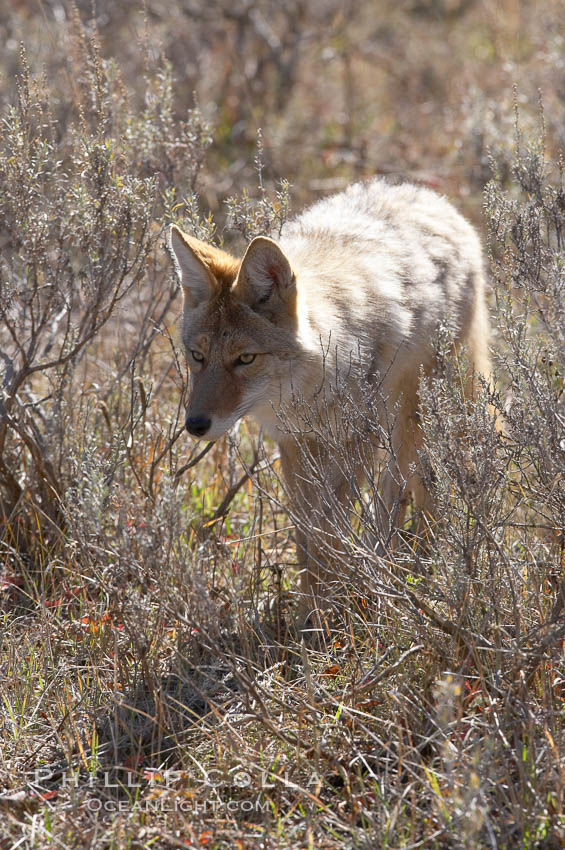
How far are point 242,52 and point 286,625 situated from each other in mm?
8388

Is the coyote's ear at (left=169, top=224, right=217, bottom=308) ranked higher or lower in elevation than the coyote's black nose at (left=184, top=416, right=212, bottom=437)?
higher

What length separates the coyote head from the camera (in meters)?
4.08

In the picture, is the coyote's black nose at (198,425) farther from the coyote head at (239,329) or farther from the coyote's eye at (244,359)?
the coyote's eye at (244,359)

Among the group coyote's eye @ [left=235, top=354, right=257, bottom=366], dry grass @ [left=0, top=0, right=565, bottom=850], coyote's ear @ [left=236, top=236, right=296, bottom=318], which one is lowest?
dry grass @ [left=0, top=0, right=565, bottom=850]

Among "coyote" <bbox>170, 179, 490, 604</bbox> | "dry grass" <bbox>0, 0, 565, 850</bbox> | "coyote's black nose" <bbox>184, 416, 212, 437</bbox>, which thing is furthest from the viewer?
"coyote" <bbox>170, 179, 490, 604</bbox>

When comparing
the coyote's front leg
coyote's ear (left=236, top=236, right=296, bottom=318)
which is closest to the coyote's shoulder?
coyote's ear (left=236, top=236, right=296, bottom=318)

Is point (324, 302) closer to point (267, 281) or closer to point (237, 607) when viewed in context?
point (267, 281)

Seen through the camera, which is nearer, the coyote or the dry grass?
the dry grass

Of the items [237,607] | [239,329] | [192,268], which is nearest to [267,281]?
[239,329]

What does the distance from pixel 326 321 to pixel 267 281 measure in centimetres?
38

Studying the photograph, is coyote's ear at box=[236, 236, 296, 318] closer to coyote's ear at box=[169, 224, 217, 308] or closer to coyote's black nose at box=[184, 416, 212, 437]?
coyote's ear at box=[169, 224, 217, 308]

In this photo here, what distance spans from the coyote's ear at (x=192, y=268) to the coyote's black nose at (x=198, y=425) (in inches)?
25.9

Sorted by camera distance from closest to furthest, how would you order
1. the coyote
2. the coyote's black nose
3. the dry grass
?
the dry grass → the coyote's black nose → the coyote

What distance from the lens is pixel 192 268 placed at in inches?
166
